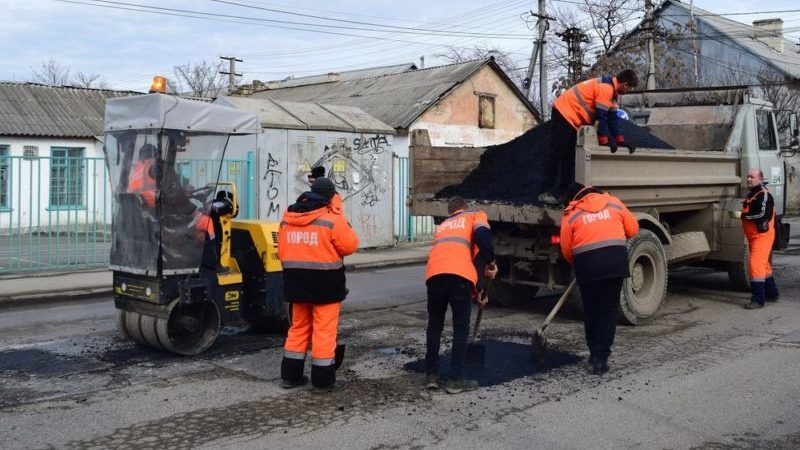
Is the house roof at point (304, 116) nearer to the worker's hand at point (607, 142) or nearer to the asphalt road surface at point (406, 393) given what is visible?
the asphalt road surface at point (406, 393)

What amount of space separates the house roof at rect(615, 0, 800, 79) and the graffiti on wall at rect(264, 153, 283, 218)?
Result: 3032 centimetres

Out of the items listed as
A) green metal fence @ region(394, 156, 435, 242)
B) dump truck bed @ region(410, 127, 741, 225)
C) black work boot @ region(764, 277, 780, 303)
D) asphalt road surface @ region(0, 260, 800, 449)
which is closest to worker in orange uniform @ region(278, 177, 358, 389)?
asphalt road surface @ region(0, 260, 800, 449)

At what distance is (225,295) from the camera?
22.8 ft

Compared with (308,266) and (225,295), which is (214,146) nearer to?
(225,295)

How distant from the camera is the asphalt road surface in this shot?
4.74m

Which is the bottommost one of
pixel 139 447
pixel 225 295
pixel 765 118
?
pixel 139 447

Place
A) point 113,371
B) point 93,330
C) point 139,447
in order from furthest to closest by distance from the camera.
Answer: point 93,330 → point 113,371 → point 139,447

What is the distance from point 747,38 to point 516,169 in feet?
128

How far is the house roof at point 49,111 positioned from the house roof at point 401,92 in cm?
756

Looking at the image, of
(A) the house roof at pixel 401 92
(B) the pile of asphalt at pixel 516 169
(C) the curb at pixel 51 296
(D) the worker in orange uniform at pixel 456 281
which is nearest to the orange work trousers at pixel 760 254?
(B) the pile of asphalt at pixel 516 169

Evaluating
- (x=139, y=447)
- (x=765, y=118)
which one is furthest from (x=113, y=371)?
(x=765, y=118)

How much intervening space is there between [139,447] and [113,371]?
1.98 meters

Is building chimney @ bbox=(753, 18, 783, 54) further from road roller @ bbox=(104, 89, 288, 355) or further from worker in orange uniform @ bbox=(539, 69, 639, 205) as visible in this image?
road roller @ bbox=(104, 89, 288, 355)

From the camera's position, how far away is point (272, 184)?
14.9m
